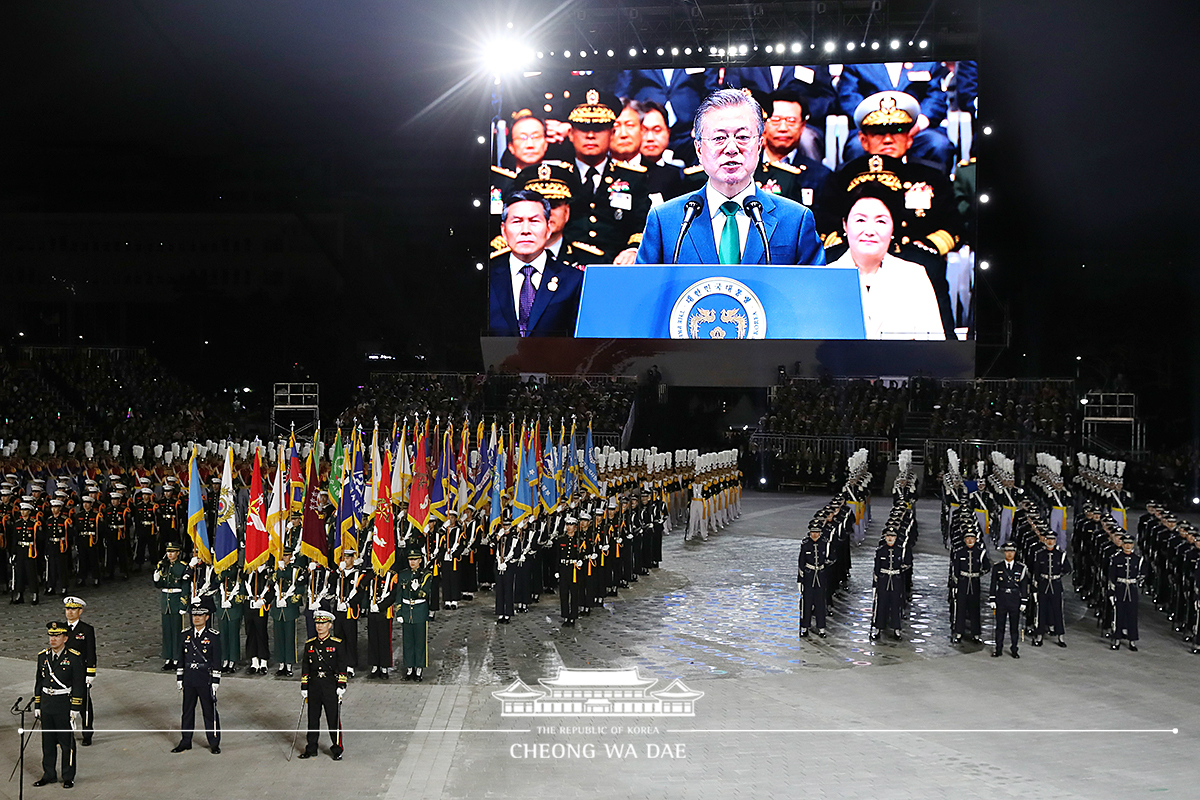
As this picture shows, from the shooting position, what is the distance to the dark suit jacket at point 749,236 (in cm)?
3381

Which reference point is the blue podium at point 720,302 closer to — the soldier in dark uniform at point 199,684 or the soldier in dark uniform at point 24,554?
the soldier in dark uniform at point 24,554

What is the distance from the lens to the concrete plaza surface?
8391 millimetres

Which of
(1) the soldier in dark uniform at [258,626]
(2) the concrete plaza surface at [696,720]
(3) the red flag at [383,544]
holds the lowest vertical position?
(2) the concrete plaza surface at [696,720]

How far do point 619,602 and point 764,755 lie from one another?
7051 mm

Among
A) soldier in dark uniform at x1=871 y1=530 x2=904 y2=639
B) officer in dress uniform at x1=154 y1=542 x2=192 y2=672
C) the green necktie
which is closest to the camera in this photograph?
officer in dress uniform at x1=154 y1=542 x2=192 y2=672

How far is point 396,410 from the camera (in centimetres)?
3400

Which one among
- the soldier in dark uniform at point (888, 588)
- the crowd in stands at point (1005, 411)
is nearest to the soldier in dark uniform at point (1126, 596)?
the soldier in dark uniform at point (888, 588)

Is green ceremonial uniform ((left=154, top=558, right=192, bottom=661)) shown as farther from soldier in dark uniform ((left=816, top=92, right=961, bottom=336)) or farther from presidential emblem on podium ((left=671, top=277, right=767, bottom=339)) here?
soldier in dark uniform ((left=816, top=92, right=961, bottom=336))

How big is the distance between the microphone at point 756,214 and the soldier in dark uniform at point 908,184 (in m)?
2.61

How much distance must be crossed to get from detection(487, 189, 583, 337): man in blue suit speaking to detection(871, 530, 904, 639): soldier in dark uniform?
22.1 m

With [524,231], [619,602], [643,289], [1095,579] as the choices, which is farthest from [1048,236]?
[619,602]

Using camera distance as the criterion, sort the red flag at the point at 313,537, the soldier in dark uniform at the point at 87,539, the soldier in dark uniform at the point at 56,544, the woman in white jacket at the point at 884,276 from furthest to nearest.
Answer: the woman in white jacket at the point at 884,276 → the soldier in dark uniform at the point at 87,539 → the soldier in dark uniform at the point at 56,544 → the red flag at the point at 313,537

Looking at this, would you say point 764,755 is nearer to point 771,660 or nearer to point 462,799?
point 462,799

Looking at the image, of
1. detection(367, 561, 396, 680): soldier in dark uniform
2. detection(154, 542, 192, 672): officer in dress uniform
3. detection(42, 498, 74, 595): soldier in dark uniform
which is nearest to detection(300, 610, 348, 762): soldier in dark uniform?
detection(367, 561, 396, 680): soldier in dark uniform
